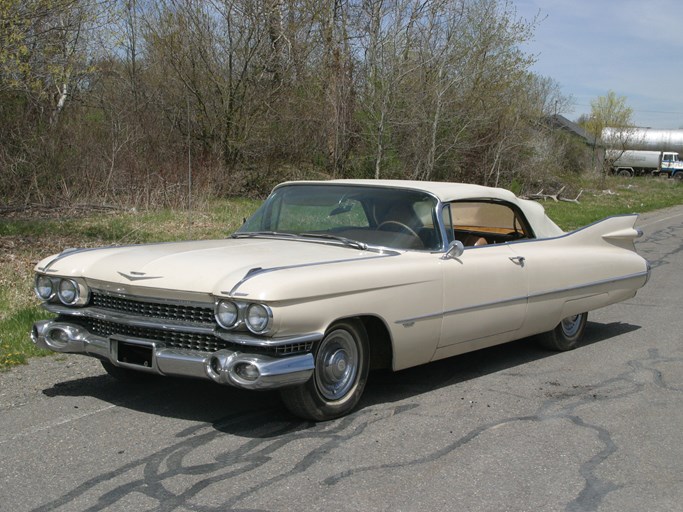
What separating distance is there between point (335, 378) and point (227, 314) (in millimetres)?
857

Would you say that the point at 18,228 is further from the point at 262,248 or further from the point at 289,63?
the point at 289,63

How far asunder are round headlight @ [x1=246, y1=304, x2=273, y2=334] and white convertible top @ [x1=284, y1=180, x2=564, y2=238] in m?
1.97

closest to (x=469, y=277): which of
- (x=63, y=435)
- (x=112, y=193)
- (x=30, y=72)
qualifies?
(x=63, y=435)

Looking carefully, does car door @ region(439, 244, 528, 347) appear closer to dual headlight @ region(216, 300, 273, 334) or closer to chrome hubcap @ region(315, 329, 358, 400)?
chrome hubcap @ region(315, 329, 358, 400)

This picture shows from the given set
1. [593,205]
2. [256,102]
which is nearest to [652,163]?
[593,205]

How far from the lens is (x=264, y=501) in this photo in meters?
3.68

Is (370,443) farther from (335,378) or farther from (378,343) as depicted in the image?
(378,343)

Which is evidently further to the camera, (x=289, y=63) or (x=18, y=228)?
(x=289, y=63)

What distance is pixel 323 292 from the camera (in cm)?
459

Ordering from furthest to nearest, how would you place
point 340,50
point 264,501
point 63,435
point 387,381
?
point 340,50
point 387,381
point 63,435
point 264,501

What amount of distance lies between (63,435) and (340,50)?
60.0ft

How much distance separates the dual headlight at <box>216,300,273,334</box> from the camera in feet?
14.1

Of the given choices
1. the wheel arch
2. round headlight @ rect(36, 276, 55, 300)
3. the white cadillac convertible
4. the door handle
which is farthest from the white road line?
the door handle

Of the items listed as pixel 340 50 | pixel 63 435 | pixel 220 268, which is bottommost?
pixel 63 435
